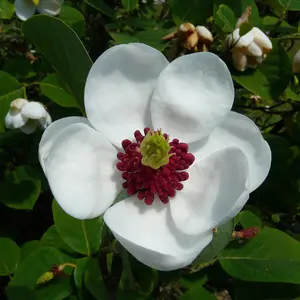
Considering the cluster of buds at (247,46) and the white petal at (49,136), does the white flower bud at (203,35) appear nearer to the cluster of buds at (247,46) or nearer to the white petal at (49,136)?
the cluster of buds at (247,46)

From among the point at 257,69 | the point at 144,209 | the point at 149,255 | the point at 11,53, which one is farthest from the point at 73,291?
the point at 11,53

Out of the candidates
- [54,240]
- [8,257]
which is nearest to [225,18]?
[54,240]

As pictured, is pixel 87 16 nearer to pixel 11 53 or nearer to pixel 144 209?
pixel 11 53

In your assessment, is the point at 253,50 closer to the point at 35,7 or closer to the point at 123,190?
the point at 123,190

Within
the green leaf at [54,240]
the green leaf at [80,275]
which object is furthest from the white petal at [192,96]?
the green leaf at [54,240]

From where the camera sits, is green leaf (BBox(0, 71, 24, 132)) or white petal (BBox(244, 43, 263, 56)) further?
green leaf (BBox(0, 71, 24, 132))

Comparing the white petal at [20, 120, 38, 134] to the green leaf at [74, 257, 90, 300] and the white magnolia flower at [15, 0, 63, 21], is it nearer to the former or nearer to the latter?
the white magnolia flower at [15, 0, 63, 21]

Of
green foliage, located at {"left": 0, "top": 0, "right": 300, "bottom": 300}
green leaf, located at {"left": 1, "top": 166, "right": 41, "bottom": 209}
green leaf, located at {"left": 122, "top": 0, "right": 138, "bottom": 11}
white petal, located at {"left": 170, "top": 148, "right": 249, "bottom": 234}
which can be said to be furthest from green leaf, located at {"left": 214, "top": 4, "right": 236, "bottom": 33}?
green leaf, located at {"left": 1, "top": 166, "right": 41, "bottom": 209}
